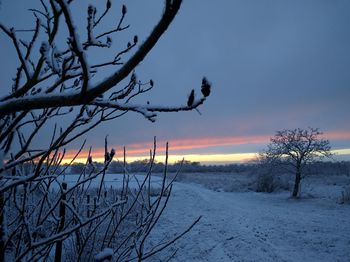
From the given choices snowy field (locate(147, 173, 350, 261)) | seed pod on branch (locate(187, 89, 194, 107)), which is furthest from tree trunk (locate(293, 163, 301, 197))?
seed pod on branch (locate(187, 89, 194, 107))

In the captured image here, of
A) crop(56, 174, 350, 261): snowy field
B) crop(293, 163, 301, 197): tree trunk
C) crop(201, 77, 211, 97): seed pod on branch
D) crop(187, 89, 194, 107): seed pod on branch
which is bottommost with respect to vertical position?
crop(56, 174, 350, 261): snowy field

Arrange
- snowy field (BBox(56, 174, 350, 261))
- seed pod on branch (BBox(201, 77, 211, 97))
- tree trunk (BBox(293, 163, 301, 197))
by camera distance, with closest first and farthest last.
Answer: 1. seed pod on branch (BBox(201, 77, 211, 97))
2. snowy field (BBox(56, 174, 350, 261))
3. tree trunk (BBox(293, 163, 301, 197))

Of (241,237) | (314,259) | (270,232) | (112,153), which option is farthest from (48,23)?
(270,232)

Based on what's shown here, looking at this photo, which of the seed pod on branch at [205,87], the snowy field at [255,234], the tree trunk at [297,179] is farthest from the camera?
the tree trunk at [297,179]

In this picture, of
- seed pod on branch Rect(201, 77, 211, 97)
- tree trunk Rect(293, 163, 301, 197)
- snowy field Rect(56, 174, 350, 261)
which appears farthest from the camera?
tree trunk Rect(293, 163, 301, 197)

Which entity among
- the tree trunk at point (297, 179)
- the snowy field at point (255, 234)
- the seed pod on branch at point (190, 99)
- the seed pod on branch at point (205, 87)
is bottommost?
the snowy field at point (255, 234)

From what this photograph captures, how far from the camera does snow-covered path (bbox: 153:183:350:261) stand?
23.3 ft

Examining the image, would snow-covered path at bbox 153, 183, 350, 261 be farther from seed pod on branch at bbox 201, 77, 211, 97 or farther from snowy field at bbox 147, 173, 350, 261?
seed pod on branch at bbox 201, 77, 211, 97

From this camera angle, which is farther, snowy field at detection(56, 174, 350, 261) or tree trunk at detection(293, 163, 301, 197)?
tree trunk at detection(293, 163, 301, 197)

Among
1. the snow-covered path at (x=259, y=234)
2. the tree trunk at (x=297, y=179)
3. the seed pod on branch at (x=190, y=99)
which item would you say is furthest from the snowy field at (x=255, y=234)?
the tree trunk at (x=297, y=179)

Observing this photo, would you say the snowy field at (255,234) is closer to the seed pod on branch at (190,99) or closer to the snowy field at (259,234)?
the snowy field at (259,234)

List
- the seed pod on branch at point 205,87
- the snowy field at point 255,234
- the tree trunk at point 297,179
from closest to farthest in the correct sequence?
the seed pod on branch at point 205,87 → the snowy field at point 255,234 → the tree trunk at point 297,179

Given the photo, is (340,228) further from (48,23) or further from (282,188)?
(282,188)

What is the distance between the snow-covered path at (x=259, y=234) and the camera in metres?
7.11
